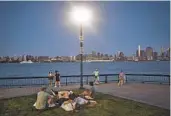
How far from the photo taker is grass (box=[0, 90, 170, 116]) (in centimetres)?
1207

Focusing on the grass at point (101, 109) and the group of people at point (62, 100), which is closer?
the grass at point (101, 109)

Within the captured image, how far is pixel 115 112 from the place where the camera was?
12.3m

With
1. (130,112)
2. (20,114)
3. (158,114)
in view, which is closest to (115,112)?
(130,112)

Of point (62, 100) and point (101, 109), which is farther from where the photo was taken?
point (62, 100)

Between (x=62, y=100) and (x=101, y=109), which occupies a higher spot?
(x=62, y=100)

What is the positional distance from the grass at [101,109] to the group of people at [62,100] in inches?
13.4

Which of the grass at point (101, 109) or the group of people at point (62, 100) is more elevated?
the group of people at point (62, 100)

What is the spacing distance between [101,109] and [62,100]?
2.38 m

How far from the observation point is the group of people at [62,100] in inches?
506

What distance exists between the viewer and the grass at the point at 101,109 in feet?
39.6

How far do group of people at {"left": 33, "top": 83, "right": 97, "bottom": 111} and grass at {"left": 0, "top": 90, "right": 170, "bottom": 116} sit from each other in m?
0.34

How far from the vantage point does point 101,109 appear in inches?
510

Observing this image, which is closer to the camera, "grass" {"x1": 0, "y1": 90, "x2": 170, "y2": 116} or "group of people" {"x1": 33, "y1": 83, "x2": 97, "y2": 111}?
"grass" {"x1": 0, "y1": 90, "x2": 170, "y2": 116}

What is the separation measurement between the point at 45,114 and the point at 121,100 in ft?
16.0
